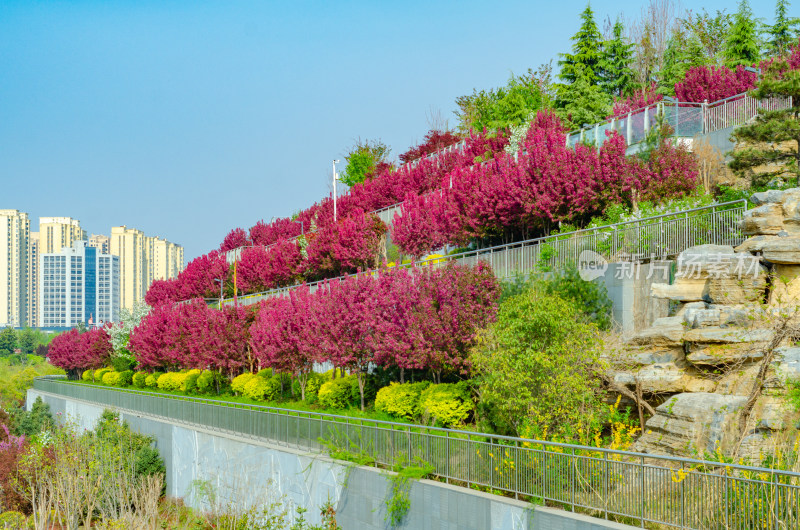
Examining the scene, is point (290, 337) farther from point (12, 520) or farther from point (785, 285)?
point (785, 285)

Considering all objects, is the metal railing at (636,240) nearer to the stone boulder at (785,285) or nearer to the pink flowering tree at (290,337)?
the stone boulder at (785,285)

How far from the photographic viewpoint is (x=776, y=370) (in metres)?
12.5

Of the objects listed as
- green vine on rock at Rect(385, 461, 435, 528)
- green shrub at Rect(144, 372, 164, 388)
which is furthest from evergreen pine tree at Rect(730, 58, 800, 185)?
green shrub at Rect(144, 372, 164, 388)

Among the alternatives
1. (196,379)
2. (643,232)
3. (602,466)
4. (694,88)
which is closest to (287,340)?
(196,379)

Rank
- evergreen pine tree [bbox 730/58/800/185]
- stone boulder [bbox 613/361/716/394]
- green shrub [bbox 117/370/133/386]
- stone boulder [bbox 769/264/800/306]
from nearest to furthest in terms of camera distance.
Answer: stone boulder [bbox 769/264/800/306] < stone boulder [bbox 613/361/716/394] < evergreen pine tree [bbox 730/58/800/185] < green shrub [bbox 117/370/133/386]

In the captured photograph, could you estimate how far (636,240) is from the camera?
19.5m

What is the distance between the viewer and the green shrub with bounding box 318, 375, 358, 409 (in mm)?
25672

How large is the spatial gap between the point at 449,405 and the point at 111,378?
1499 inches

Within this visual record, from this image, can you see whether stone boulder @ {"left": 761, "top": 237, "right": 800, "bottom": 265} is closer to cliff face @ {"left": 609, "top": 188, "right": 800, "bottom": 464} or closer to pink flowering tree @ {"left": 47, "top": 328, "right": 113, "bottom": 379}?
cliff face @ {"left": 609, "top": 188, "right": 800, "bottom": 464}

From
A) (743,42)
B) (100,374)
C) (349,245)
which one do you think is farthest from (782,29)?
(100,374)

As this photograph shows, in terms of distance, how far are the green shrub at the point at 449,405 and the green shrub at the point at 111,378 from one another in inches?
1419

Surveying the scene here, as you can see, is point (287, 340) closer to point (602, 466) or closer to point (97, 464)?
point (97, 464)

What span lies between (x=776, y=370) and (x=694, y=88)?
1051 inches

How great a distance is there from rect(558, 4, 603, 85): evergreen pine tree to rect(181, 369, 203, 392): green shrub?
30.3 metres
